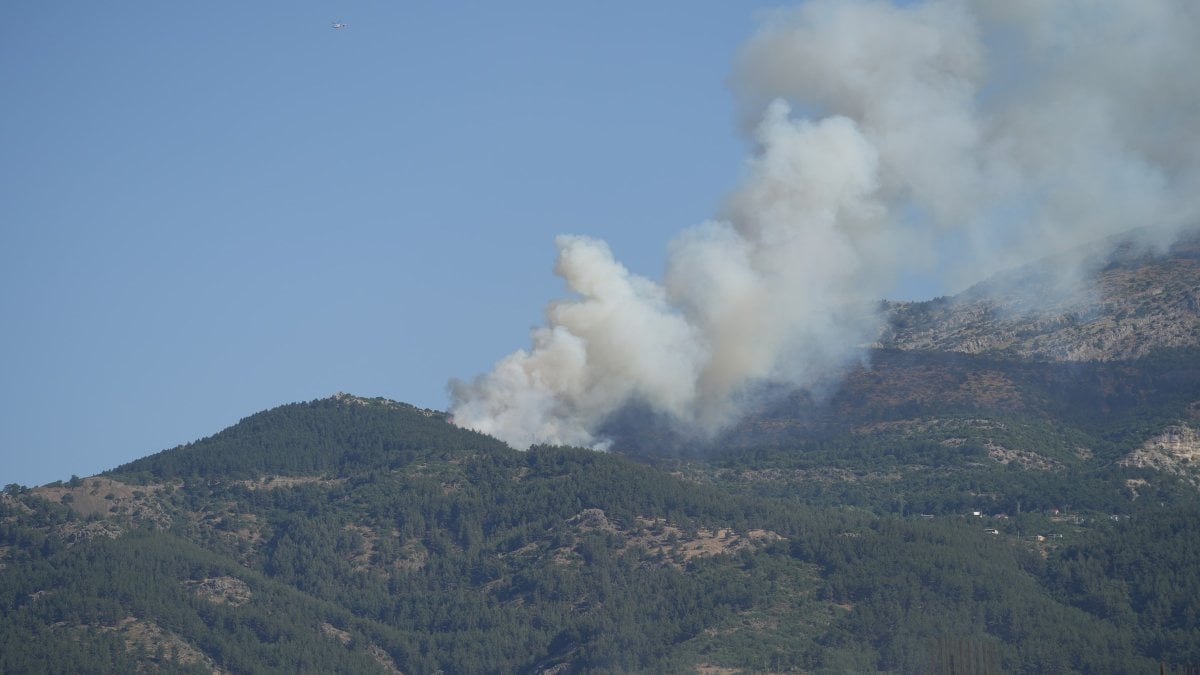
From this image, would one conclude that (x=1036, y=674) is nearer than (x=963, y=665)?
No

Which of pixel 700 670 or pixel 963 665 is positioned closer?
pixel 963 665

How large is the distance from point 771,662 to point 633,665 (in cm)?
1118

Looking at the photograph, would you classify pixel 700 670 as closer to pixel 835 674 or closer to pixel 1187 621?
pixel 835 674

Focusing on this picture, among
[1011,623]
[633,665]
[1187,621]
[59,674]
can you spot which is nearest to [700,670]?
[633,665]

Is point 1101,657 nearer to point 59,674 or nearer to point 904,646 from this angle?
point 904,646

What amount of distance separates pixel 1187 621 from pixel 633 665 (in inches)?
1764

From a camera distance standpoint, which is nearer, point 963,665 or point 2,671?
point 963,665

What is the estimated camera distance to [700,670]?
198 metres

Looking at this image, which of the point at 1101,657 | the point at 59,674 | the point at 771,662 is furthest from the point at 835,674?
the point at 59,674

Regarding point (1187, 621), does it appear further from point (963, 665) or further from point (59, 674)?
point (59, 674)

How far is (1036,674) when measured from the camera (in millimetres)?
192125

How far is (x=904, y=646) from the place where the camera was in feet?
645

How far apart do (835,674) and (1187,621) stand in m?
30.0

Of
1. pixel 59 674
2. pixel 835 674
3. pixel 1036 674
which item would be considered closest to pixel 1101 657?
pixel 1036 674
